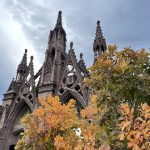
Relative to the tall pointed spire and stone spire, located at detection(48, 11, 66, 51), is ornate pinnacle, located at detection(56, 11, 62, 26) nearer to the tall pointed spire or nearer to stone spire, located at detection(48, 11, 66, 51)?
stone spire, located at detection(48, 11, 66, 51)

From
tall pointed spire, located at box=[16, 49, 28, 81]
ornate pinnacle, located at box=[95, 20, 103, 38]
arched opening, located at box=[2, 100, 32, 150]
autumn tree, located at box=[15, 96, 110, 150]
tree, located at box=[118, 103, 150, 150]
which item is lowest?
tree, located at box=[118, 103, 150, 150]

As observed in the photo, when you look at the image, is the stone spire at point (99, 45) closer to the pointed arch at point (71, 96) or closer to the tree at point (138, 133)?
the pointed arch at point (71, 96)

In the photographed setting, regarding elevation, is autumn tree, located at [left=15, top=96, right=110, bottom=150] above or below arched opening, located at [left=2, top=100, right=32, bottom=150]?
below

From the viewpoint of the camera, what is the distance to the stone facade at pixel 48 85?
24375 mm

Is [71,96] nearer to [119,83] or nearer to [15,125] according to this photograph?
[15,125]

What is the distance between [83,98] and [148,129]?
16806 mm

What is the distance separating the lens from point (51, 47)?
28734 mm

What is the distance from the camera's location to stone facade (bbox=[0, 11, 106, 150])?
24375mm

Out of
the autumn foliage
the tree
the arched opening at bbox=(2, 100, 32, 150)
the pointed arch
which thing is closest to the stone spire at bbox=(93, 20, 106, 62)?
the pointed arch

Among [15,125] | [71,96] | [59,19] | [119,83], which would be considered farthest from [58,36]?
[119,83]

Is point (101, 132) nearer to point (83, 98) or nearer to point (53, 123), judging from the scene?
point (53, 123)

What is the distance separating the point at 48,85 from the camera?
25.2 m

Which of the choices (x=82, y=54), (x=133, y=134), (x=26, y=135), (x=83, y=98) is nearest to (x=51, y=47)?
(x=82, y=54)

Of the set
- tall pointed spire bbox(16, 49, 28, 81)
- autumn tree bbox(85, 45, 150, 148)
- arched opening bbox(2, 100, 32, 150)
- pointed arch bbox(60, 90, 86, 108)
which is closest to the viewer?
autumn tree bbox(85, 45, 150, 148)
